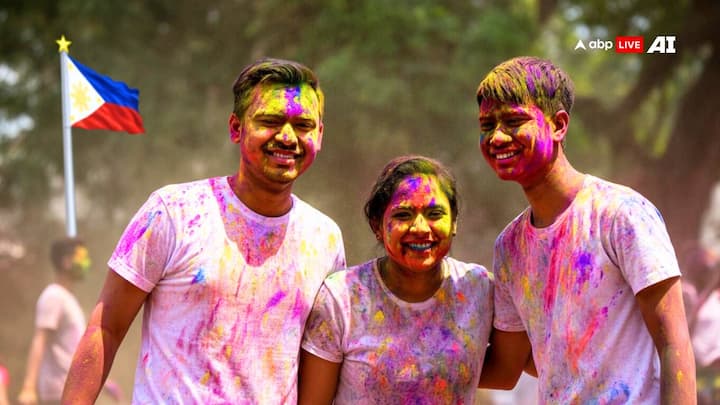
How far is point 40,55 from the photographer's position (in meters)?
13.2

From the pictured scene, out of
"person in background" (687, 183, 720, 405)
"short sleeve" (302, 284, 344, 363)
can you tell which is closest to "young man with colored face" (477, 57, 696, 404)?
"short sleeve" (302, 284, 344, 363)

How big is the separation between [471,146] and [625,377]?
8857 mm

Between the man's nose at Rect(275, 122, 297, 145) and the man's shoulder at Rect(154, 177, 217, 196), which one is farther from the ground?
the man's nose at Rect(275, 122, 297, 145)

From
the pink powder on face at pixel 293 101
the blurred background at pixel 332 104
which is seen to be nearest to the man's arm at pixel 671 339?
the pink powder on face at pixel 293 101

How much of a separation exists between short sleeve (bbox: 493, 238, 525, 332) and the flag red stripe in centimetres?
262

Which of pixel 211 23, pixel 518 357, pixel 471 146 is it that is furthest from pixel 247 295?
pixel 211 23

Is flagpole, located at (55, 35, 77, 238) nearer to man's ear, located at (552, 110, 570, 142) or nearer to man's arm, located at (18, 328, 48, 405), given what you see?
man's arm, located at (18, 328, 48, 405)

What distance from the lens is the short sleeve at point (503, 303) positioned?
2977 millimetres

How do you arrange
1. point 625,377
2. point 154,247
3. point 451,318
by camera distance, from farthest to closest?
point 451,318 < point 154,247 < point 625,377

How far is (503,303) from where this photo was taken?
3.01 meters

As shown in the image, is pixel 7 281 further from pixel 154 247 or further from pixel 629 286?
pixel 629 286

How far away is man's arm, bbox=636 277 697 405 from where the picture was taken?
7.97ft

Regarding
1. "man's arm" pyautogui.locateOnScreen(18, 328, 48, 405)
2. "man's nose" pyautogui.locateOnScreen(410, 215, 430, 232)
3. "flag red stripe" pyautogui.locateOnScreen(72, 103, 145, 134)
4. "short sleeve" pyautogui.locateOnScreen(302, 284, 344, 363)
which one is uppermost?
"flag red stripe" pyautogui.locateOnScreen(72, 103, 145, 134)

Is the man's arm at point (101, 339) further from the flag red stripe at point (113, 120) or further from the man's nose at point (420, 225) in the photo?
the flag red stripe at point (113, 120)
